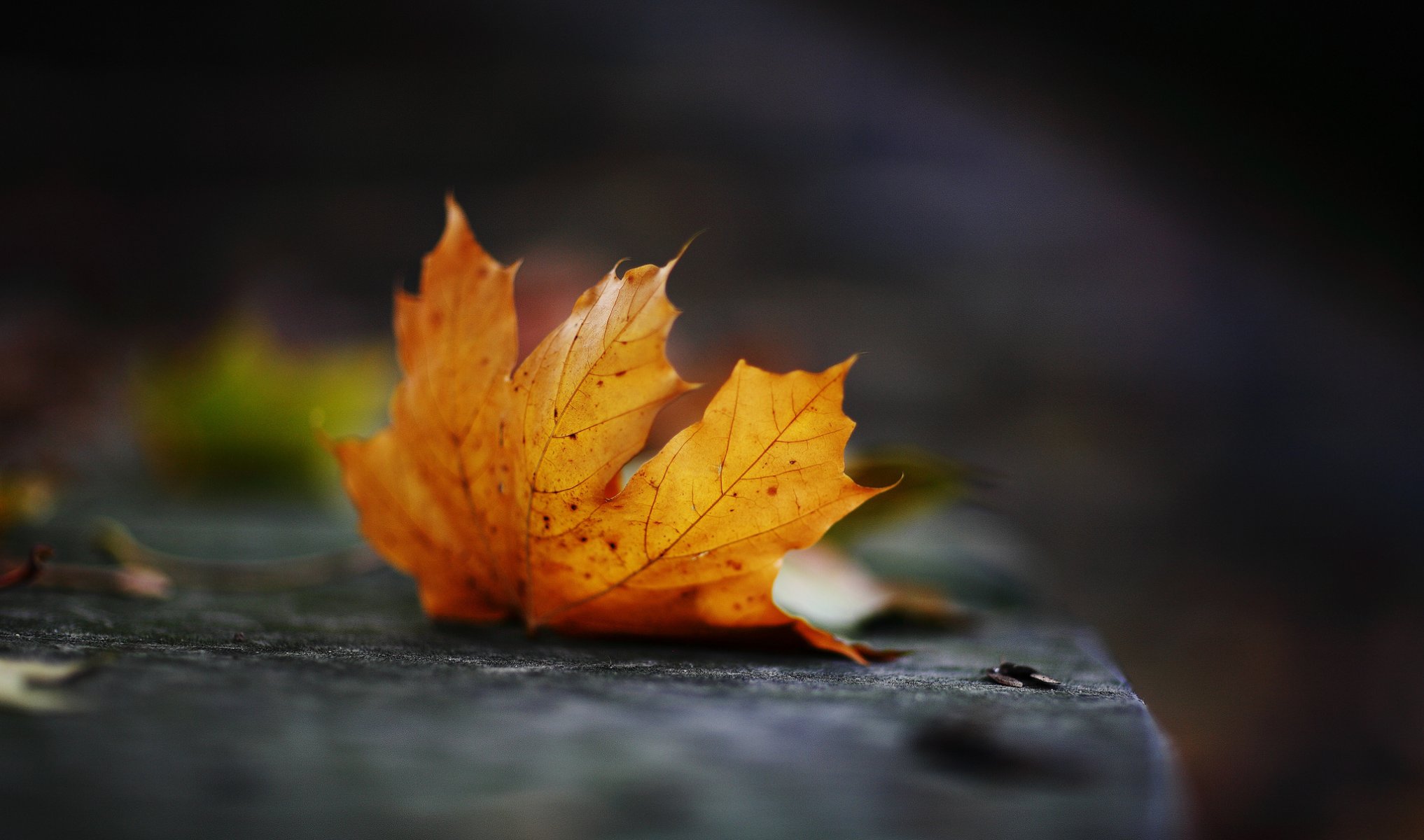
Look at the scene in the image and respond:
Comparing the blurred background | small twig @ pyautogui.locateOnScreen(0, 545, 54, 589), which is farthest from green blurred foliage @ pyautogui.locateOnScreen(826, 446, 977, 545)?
the blurred background

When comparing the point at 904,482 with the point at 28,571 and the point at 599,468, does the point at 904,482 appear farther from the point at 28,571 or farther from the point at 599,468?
the point at 28,571

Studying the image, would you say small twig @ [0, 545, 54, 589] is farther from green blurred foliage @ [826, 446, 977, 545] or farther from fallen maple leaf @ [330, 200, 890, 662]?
green blurred foliage @ [826, 446, 977, 545]

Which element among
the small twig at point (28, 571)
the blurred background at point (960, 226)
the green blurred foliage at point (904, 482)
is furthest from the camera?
the blurred background at point (960, 226)

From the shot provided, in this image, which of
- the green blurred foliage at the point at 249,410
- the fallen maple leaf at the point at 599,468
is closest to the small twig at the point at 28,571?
the fallen maple leaf at the point at 599,468

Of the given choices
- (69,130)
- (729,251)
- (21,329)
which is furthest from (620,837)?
(69,130)

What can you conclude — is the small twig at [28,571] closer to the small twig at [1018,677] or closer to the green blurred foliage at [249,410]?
the small twig at [1018,677]

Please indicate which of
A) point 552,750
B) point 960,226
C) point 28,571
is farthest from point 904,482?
point 960,226
